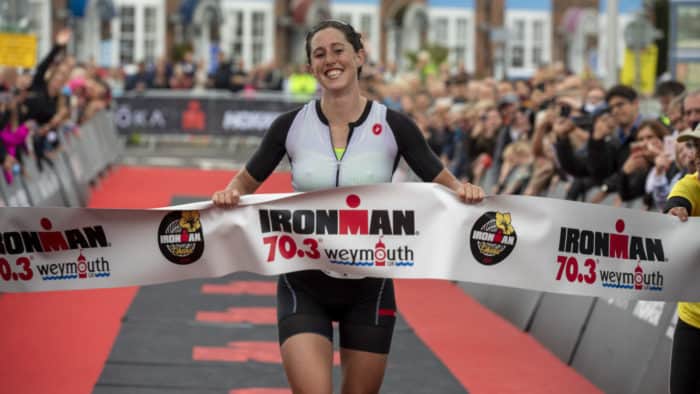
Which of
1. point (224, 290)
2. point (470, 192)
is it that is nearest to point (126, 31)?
point (224, 290)

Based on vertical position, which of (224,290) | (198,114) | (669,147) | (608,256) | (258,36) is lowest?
(224,290)

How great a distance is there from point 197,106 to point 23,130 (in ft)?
53.5

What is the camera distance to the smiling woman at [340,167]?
5.35m

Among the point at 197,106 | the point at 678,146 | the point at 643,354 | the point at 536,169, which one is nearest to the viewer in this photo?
the point at 678,146

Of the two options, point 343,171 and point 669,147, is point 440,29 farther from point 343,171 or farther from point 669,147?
point 343,171

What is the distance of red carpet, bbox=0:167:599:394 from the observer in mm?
8375

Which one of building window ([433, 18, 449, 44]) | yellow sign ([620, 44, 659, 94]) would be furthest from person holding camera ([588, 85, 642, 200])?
building window ([433, 18, 449, 44])

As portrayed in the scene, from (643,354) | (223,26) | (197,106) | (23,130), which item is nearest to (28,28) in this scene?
(23,130)

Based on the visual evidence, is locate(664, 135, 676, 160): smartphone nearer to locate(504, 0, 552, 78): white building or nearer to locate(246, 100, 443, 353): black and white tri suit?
locate(246, 100, 443, 353): black and white tri suit

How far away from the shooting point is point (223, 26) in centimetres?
5072

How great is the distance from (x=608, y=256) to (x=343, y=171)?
133 centimetres

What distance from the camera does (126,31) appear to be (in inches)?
1945

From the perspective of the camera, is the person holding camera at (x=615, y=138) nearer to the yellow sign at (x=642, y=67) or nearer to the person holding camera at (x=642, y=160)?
the person holding camera at (x=642, y=160)

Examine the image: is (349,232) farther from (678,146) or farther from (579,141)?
(579,141)
